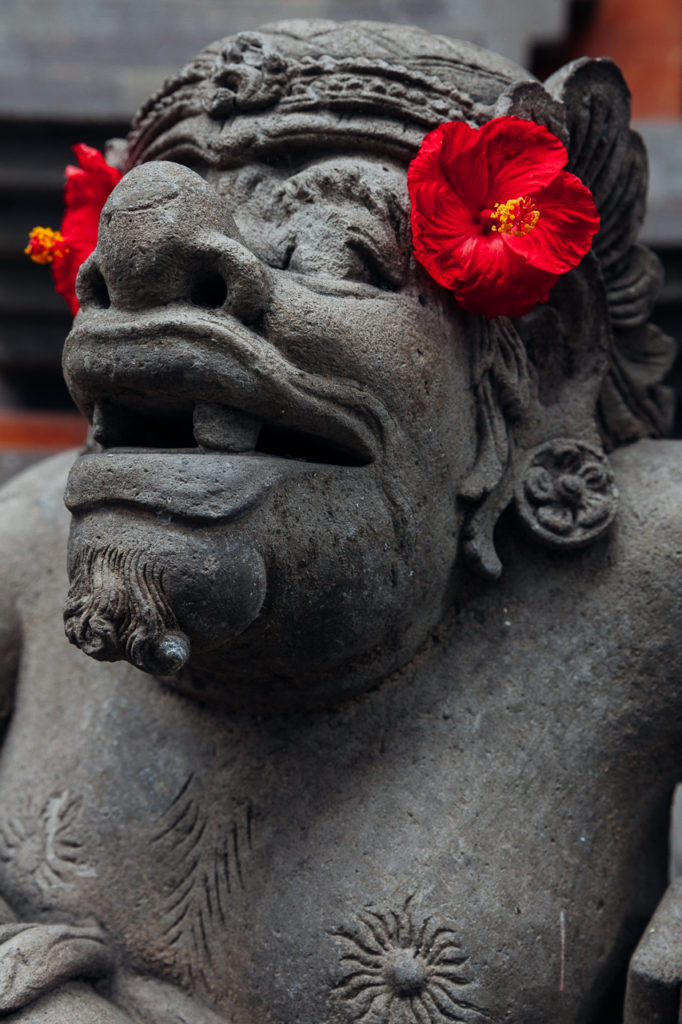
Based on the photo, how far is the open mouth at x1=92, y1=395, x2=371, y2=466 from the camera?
119 cm

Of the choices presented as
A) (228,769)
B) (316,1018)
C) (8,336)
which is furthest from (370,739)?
(8,336)

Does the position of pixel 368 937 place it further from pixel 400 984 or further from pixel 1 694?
pixel 1 694

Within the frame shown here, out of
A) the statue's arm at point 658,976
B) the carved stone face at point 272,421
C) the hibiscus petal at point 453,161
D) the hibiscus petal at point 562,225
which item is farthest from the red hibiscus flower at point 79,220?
the statue's arm at point 658,976

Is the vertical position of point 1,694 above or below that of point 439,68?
below

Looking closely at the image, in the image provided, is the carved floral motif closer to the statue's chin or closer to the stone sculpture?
the stone sculpture

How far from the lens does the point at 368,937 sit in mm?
1287

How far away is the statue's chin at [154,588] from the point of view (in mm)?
1138

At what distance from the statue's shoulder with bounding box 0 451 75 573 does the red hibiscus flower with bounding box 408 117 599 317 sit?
2.15ft

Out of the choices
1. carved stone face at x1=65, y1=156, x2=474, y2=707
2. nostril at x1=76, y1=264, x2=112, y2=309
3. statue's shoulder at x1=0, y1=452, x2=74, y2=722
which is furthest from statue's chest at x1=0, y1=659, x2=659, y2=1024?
nostril at x1=76, y1=264, x2=112, y2=309

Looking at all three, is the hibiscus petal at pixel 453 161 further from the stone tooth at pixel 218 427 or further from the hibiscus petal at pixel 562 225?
the stone tooth at pixel 218 427

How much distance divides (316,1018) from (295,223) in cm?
85

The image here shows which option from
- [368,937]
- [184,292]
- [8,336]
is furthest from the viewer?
[8,336]

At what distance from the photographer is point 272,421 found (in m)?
1.22

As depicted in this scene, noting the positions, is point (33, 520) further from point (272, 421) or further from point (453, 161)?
point (453, 161)
